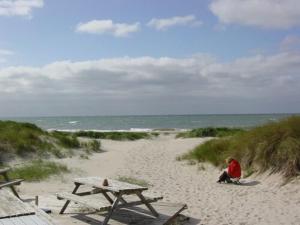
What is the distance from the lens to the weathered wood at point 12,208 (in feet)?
17.2

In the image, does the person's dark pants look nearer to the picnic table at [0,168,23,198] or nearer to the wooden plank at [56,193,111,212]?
the wooden plank at [56,193,111,212]

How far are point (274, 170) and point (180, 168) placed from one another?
4611 millimetres

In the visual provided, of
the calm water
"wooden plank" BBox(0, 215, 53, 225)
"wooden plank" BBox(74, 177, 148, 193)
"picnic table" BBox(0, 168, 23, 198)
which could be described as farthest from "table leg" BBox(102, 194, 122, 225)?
the calm water

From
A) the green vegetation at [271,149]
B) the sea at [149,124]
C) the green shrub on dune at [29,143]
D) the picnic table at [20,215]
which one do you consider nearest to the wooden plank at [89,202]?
the picnic table at [20,215]

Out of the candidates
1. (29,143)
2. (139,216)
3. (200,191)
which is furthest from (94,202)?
(29,143)

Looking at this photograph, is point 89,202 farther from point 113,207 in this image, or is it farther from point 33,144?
point 33,144

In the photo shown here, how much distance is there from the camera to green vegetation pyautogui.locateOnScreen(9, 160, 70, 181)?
45.9 feet

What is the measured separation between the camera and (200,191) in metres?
12.4

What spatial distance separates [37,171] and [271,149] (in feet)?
24.4

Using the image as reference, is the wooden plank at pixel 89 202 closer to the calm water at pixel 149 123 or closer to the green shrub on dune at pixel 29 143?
the green shrub on dune at pixel 29 143

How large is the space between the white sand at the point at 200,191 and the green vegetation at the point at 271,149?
19.2 inches

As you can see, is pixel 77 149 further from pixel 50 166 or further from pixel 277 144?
pixel 277 144

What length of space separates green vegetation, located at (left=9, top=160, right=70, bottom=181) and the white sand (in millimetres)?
424

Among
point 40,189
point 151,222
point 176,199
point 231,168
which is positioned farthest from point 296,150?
point 40,189
